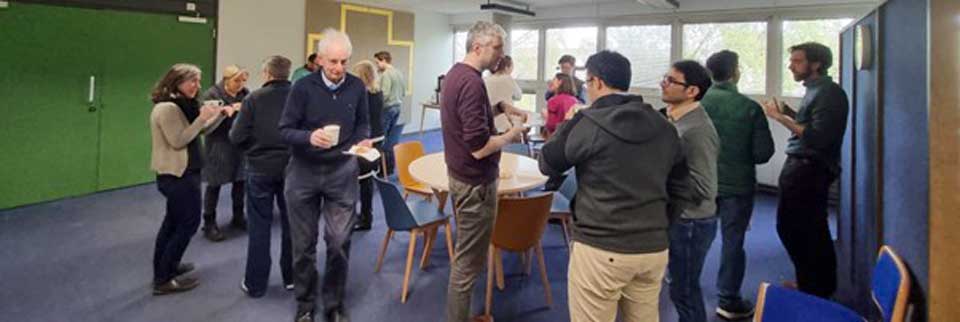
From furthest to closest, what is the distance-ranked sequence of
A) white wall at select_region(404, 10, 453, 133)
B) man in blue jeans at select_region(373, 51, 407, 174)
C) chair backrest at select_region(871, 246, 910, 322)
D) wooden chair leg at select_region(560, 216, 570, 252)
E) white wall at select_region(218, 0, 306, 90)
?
white wall at select_region(404, 10, 453, 133) → white wall at select_region(218, 0, 306, 90) → man in blue jeans at select_region(373, 51, 407, 174) → wooden chair leg at select_region(560, 216, 570, 252) → chair backrest at select_region(871, 246, 910, 322)

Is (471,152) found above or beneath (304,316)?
above

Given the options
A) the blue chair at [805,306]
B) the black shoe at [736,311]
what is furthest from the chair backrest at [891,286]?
the black shoe at [736,311]

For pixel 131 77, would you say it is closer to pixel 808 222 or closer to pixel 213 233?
pixel 213 233

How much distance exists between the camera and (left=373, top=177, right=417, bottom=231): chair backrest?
3010 millimetres

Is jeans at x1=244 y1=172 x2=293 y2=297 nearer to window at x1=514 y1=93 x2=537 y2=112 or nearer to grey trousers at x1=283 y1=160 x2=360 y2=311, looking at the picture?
grey trousers at x1=283 y1=160 x2=360 y2=311

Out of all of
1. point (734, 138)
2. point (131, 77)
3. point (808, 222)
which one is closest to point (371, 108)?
point (734, 138)

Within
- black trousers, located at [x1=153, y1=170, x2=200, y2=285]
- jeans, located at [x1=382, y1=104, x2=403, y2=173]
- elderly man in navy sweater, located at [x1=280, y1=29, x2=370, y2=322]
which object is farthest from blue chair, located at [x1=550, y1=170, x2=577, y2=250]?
jeans, located at [x1=382, y1=104, x2=403, y2=173]

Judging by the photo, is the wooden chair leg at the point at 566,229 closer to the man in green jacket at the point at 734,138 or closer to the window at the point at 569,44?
the man in green jacket at the point at 734,138

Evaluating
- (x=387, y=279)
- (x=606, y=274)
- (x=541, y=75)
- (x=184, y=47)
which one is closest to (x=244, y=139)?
(x=387, y=279)

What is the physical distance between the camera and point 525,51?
917 centimetres

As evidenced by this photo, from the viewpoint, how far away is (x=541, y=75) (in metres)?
8.99

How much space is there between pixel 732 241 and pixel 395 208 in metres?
1.84

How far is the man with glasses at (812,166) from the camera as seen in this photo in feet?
8.58

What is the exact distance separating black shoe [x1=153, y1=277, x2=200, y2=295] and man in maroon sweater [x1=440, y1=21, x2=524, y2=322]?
174 centimetres
